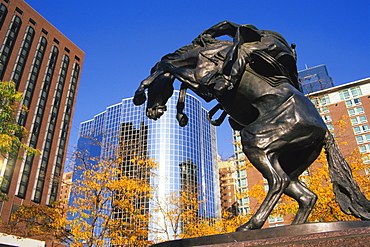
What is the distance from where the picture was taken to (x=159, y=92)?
4961 millimetres

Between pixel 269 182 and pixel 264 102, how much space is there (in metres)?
1.10

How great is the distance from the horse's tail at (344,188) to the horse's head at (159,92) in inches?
94.5

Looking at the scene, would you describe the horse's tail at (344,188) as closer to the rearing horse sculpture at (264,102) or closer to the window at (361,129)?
the rearing horse sculpture at (264,102)

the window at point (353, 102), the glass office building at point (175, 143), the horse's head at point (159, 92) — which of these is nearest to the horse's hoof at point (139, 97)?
the horse's head at point (159, 92)

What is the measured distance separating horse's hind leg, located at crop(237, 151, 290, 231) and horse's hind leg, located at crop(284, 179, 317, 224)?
35 cm

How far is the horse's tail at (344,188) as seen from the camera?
11.7ft

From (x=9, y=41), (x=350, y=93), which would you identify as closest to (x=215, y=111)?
(x=9, y=41)

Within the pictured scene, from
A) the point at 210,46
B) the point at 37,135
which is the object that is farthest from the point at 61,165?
the point at 210,46

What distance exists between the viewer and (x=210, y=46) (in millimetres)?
4832

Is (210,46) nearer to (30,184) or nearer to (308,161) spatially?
(308,161)

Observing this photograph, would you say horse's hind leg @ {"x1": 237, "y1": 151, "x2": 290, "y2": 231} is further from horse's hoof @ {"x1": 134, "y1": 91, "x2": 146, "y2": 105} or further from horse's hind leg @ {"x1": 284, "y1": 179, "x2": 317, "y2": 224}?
horse's hoof @ {"x1": 134, "y1": 91, "x2": 146, "y2": 105}

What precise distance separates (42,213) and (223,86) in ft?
44.5

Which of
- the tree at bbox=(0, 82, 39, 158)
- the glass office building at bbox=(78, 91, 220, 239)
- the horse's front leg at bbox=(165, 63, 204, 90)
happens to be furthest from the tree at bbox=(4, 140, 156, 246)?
the glass office building at bbox=(78, 91, 220, 239)

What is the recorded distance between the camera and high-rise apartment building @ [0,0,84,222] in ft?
169
